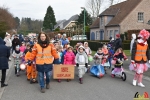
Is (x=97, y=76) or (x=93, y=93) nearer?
(x=93, y=93)

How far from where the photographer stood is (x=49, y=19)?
323 feet

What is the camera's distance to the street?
7171 millimetres

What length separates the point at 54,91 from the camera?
7.93 metres

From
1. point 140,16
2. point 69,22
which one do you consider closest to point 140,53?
point 140,16

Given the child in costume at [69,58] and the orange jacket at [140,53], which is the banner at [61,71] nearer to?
the child in costume at [69,58]

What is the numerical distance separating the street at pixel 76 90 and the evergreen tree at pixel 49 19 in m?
88.9

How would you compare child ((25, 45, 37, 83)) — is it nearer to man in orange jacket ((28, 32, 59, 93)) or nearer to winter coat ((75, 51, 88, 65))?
man in orange jacket ((28, 32, 59, 93))

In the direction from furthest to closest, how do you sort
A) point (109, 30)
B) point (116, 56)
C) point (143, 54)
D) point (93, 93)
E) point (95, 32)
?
point (95, 32), point (109, 30), point (116, 56), point (143, 54), point (93, 93)

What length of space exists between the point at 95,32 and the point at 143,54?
1425 inches

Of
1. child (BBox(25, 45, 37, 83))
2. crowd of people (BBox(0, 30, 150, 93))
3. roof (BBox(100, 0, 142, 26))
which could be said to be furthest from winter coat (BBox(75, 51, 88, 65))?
roof (BBox(100, 0, 142, 26))

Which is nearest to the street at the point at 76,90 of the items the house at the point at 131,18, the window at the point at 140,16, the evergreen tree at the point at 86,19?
the house at the point at 131,18

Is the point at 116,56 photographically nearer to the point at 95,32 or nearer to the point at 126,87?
the point at 126,87

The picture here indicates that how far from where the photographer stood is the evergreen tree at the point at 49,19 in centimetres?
9788

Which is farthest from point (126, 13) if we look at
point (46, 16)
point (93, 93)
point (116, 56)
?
point (46, 16)
